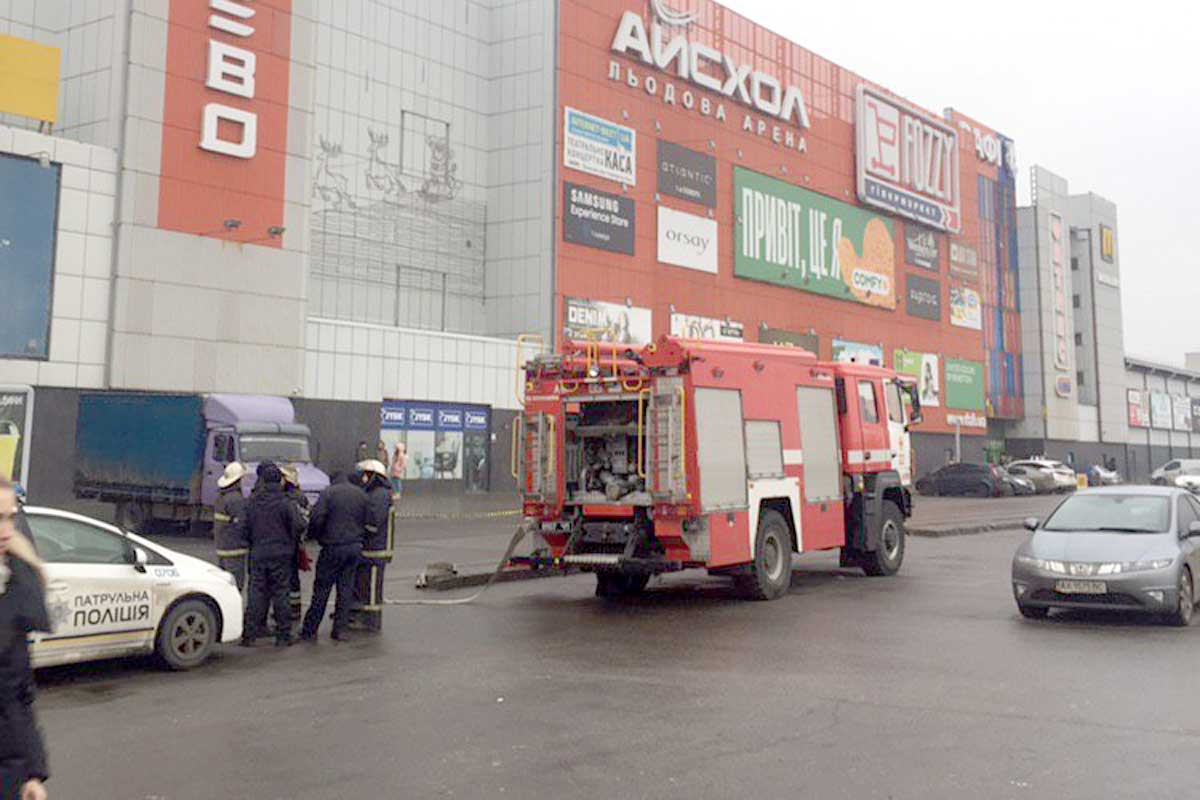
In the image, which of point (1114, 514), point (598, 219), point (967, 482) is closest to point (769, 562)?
point (1114, 514)

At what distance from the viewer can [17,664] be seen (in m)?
3.72

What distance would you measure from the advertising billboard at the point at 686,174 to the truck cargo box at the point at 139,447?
91.3 ft

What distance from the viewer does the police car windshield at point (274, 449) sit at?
21.6 meters

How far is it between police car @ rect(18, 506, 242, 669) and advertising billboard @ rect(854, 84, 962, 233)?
5359 cm

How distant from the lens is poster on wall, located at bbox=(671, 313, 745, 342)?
4622cm

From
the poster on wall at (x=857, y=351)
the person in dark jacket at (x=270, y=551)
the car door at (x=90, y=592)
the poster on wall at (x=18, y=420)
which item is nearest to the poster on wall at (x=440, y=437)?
the poster on wall at (x=18, y=420)

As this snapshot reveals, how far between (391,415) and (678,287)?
1568 centimetres

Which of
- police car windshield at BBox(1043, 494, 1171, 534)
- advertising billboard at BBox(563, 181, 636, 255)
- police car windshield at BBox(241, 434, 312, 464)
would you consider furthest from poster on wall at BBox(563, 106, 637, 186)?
police car windshield at BBox(1043, 494, 1171, 534)

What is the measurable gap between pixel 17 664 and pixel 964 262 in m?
70.5

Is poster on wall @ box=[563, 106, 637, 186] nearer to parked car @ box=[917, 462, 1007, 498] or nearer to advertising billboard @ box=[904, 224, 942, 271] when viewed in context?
parked car @ box=[917, 462, 1007, 498]

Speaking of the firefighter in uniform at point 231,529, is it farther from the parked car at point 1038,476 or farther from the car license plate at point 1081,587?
the parked car at point 1038,476

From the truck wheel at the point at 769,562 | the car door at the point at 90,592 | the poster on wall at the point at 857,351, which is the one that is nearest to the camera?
the car door at the point at 90,592

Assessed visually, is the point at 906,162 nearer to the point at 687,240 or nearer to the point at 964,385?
the point at 964,385

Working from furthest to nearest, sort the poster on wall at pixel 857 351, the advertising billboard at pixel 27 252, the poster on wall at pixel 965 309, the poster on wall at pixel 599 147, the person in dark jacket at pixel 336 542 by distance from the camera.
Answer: the poster on wall at pixel 965 309 → the poster on wall at pixel 857 351 → the poster on wall at pixel 599 147 → the advertising billboard at pixel 27 252 → the person in dark jacket at pixel 336 542
